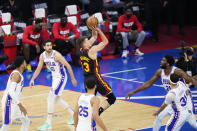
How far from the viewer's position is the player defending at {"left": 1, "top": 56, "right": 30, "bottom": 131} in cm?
761

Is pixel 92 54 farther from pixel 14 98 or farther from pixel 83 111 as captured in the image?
pixel 83 111

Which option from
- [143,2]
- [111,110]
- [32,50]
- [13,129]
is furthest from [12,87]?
[143,2]

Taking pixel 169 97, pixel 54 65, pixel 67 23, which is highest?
pixel 169 97

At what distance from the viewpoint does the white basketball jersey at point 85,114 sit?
655 centimetres

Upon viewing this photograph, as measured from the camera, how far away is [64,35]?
51.1 feet

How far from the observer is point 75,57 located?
15898mm

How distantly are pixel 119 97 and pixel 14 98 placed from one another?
4465mm

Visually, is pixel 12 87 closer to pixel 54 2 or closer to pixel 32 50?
pixel 32 50

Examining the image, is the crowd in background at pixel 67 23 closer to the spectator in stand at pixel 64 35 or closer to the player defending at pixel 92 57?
the spectator in stand at pixel 64 35

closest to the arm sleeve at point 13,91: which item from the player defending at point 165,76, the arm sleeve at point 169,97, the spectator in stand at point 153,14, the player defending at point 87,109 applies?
the player defending at point 87,109

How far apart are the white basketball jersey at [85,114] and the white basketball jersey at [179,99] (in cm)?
153

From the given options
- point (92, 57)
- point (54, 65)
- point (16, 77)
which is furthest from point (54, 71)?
point (16, 77)

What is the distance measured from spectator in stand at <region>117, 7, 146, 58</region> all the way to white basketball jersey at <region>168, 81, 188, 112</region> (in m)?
9.53

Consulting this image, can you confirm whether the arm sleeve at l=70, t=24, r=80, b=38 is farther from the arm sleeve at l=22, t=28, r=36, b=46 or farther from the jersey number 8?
the jersey number 8
